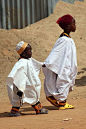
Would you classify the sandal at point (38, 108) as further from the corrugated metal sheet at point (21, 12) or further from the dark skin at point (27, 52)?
the corrugated metal sheet at point (21, 12)

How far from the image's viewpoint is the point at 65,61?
24.8 ft

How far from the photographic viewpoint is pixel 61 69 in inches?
296

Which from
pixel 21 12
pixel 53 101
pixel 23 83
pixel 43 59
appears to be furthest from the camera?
pixel 21 12

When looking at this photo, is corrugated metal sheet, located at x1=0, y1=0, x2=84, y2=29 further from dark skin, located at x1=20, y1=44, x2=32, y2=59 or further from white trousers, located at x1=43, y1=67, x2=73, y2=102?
dark skin, located at x1=20, y1=44, x2=32, y2=59

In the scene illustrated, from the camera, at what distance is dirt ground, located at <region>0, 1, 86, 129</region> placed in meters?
5.96

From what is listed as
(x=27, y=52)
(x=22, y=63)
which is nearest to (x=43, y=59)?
(x=27, y=52)

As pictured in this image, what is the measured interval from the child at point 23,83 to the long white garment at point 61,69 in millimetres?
673

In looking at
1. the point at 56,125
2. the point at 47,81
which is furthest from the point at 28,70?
the point at 56,125

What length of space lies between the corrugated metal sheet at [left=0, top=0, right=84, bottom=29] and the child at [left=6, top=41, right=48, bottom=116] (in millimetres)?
7786

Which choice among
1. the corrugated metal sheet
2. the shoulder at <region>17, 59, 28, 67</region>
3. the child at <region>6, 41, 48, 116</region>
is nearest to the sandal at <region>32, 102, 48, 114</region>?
the child at <region>6, 41, 48, 116</region>

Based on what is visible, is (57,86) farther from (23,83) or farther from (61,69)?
(23,83)

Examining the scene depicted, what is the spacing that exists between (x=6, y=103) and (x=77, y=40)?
20.4 ft

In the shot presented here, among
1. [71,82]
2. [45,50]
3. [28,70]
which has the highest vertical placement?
[28,70]

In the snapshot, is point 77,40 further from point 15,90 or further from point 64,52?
point 15,90
